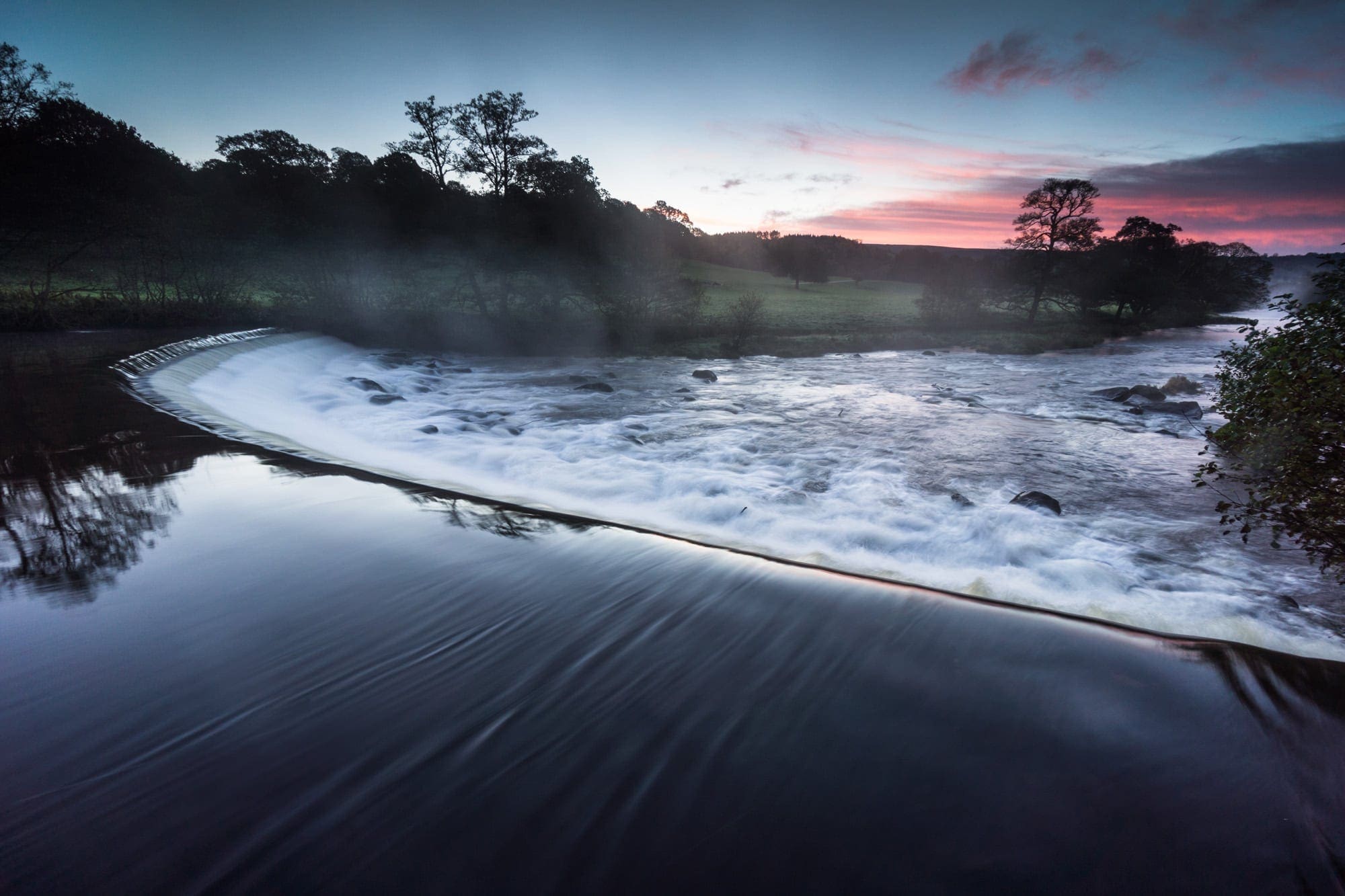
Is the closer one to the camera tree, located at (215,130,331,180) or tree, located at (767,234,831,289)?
tree, located at (215,130,331,180)

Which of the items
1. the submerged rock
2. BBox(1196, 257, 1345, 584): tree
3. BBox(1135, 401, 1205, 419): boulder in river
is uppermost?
BBox(1196, 257, 1345, 584): tree

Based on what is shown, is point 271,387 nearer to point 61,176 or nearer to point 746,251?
point 61,176

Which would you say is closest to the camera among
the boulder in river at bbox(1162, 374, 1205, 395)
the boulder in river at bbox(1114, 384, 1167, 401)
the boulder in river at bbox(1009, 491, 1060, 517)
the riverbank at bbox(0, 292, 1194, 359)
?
the boulder in river at bbox(1009, 491, 1060, 517)

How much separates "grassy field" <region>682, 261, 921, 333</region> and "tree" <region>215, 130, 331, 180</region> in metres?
23.7

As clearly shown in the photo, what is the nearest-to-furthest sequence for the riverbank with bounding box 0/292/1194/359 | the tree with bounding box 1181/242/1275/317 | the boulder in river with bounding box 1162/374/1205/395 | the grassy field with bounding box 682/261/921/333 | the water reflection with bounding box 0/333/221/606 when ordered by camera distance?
the water reflection with bounding box 0/333/221/606 → the boulder in river with bounding box 1162/374/1205/395 → the riverbank with bounding box 0/292/1194/359 → the grassy field with bounding box 682/261/921/333 → the tree with bounding box 1181/242/1275/317

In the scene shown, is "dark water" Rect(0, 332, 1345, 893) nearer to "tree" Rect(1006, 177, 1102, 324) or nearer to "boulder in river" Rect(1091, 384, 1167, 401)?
"boulder in river" Rect(1091, 384, 1167, 401)

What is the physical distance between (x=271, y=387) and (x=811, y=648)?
631 inches

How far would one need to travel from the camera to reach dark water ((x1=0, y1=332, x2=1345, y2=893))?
8.14 ft

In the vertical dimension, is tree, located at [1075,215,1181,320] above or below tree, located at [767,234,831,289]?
below

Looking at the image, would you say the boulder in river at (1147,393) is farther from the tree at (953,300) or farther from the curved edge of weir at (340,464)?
the tree at (953,300)

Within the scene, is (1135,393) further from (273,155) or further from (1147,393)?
(273,155)

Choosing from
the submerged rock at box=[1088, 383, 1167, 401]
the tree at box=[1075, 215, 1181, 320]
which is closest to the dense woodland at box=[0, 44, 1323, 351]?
the submerged rock at box=[1088, 383, 1167, 401]

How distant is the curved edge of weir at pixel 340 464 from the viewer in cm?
453

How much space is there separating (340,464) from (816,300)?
195 ft
